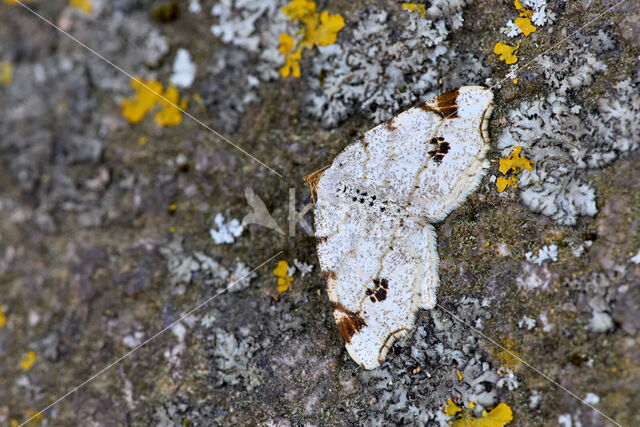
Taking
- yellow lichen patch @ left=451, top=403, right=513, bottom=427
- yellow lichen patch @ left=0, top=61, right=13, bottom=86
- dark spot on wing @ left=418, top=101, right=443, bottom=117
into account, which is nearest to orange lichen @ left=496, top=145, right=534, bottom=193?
dark spot on wing @ left=418, top=101, right=443, bottom=117

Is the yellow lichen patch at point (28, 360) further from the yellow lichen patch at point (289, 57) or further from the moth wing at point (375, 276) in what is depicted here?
the yellow lichen patch at point (289, 57)

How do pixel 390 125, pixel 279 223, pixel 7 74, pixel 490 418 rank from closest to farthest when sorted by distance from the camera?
pixel 490 418, pixel 390 125, pixel 279 223, pixel 7 74

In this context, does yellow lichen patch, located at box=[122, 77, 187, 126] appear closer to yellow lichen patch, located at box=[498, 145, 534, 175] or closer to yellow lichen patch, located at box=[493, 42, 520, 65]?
yellow lichen patch, located at box=[493, 42, 520, 65]

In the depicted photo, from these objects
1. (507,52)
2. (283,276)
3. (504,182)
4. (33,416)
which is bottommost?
(33,416)

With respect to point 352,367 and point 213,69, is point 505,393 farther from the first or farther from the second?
point 213,69

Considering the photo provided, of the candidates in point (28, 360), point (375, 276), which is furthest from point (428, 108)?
point (28, 360)

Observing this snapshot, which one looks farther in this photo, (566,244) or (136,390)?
(136,390)

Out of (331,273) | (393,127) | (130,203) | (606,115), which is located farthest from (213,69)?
(606,115)

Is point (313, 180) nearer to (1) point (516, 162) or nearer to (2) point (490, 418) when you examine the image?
(1) point (516, 162)
